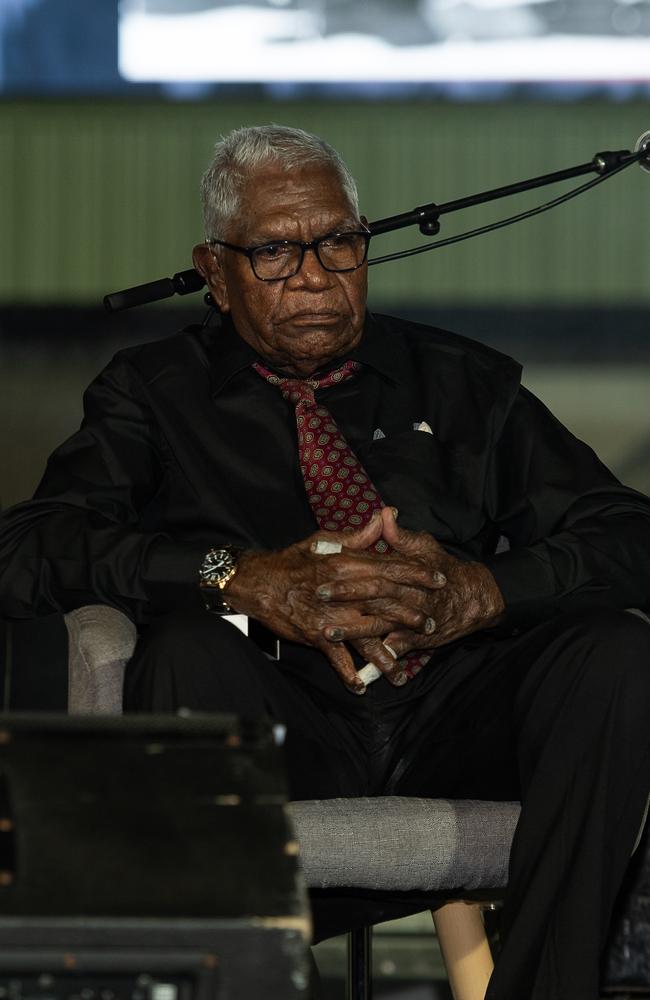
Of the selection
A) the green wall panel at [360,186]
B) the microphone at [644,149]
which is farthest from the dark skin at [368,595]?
the green wall panel at [360,186]

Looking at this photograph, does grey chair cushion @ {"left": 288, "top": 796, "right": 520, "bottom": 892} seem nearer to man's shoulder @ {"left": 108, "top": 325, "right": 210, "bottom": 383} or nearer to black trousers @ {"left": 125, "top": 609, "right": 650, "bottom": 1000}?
black trousers @ {"left": 125, "top": 609, "right": 650, "bottom": 1000}

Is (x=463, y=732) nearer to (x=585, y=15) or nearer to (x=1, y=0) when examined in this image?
(x=585, y=15)

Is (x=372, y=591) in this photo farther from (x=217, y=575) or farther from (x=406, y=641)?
(x=217, y=575)

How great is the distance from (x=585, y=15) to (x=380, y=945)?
141 inches

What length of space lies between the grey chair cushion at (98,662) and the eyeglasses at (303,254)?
51 centimetres

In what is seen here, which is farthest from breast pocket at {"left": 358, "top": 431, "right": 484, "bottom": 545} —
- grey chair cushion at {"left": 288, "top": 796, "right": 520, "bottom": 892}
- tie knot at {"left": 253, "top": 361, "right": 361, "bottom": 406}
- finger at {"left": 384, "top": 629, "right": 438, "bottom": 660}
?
grey chair cushion at {"left": 288, "top": 796, "right": 520, "bottom": 892}

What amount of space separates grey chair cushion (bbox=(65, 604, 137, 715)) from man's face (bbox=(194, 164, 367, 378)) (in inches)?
17.7

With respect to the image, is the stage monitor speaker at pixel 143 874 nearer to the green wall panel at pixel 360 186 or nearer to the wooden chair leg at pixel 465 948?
the wooden chair leg at pixel 465 948

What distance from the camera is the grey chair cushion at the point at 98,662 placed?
69.9 inches

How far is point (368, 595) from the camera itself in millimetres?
1776

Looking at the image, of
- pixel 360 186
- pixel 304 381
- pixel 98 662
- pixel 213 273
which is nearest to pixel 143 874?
pixel 98 662

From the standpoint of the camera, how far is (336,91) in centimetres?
586

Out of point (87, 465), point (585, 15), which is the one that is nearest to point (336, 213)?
point (87, 465)

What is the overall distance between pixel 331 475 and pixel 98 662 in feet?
1.32
